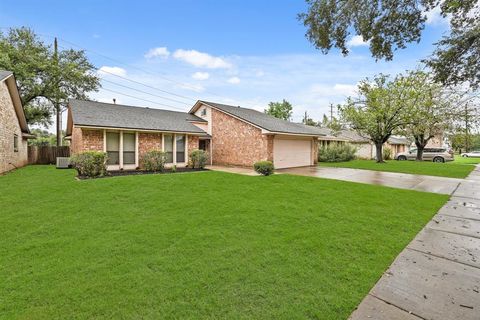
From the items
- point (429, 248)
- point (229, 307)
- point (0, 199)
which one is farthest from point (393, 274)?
point (0, 199)

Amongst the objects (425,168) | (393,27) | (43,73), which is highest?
(43,73)

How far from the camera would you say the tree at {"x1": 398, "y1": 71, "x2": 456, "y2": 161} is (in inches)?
794

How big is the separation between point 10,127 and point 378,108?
2673cm

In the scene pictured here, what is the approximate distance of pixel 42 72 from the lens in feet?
64.5

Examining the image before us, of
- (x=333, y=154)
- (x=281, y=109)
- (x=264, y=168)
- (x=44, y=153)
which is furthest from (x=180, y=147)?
(x=281, y=109)

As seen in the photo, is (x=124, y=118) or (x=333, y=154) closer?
(x=124, y=118)

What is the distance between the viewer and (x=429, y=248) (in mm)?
4238

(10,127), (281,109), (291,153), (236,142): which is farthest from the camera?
(281,109)

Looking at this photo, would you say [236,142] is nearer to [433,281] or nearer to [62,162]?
[62,162]

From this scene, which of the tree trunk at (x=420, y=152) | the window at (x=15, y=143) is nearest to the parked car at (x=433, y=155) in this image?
the tree trunk at (x=420, y=152)

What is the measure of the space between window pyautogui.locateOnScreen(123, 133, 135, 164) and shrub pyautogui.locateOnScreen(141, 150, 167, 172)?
98cm

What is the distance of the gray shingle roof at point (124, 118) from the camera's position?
492 inches

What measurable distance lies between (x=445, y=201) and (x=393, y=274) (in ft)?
20.1

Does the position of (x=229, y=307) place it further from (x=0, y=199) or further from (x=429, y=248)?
(x=0, y=199)
